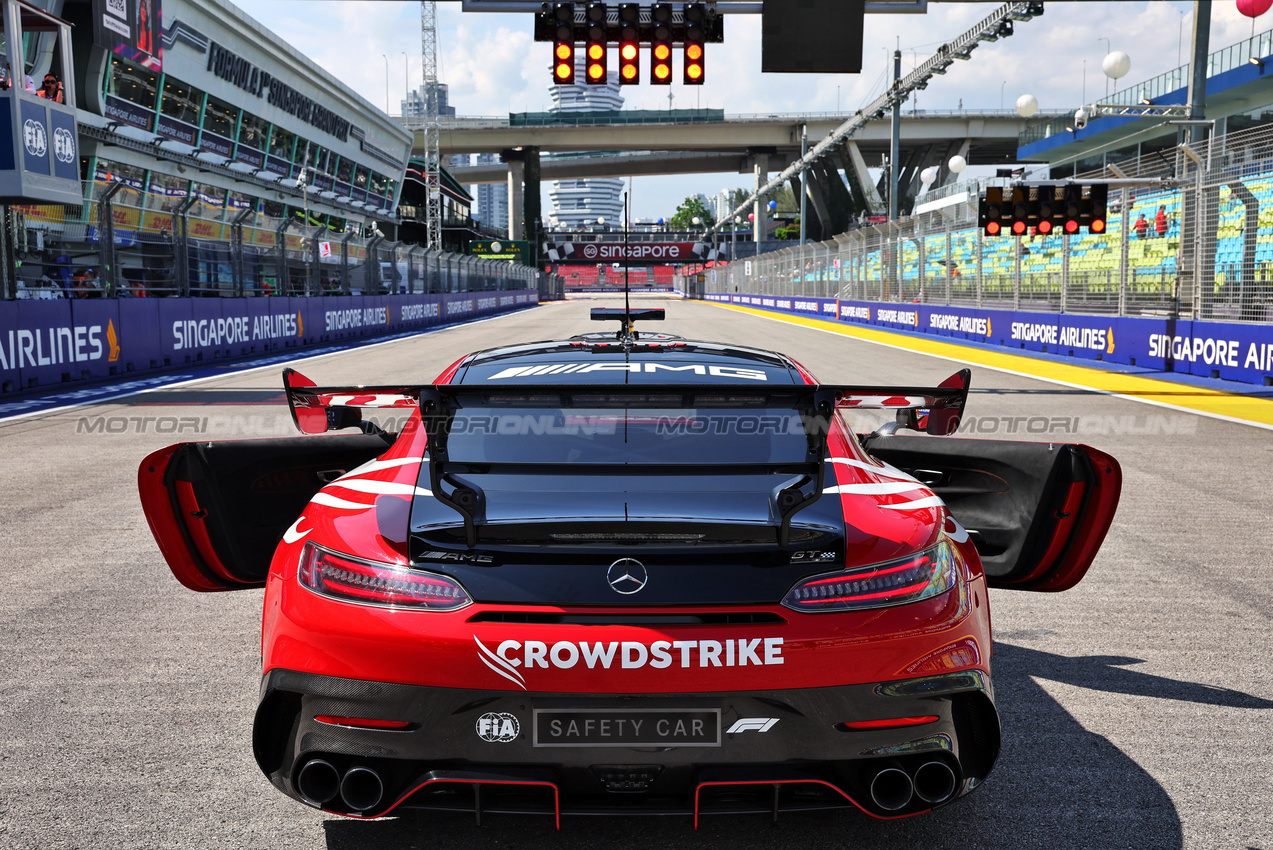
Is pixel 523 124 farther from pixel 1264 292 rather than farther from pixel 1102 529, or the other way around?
pixel 1102 529

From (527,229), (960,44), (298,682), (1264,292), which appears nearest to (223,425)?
(298,682)

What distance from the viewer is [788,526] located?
8.29ft

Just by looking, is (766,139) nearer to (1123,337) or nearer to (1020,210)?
(1020,210)

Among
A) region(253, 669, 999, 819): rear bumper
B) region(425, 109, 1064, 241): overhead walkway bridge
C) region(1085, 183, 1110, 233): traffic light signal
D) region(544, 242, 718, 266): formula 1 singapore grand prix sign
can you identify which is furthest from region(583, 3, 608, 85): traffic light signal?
region(544, 242, 718, 266): formula 1 singapore grand prix sign

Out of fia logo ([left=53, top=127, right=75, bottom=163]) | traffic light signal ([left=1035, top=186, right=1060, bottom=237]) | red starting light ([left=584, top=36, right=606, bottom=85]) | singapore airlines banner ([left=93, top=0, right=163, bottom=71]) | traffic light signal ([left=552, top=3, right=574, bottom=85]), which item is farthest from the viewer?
singapore airlines banner ([left=93, top=0, right=163, bottom=71])

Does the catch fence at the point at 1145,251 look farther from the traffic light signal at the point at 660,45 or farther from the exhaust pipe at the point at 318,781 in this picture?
the exhaust pipe at the point at 318,781

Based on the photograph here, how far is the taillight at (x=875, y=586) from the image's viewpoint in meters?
2.47

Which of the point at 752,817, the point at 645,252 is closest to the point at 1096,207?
the point at 752,817

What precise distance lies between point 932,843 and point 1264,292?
13.4m

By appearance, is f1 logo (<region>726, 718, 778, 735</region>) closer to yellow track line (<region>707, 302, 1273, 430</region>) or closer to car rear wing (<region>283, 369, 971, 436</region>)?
car rear wing (<region>283, 369, 971, 436</region>)

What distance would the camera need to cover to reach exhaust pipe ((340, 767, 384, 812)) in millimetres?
2447

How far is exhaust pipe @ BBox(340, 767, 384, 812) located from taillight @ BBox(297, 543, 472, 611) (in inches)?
14.9

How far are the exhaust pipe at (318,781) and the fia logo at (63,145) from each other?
16.7 metres

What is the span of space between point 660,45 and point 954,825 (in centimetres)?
1664
